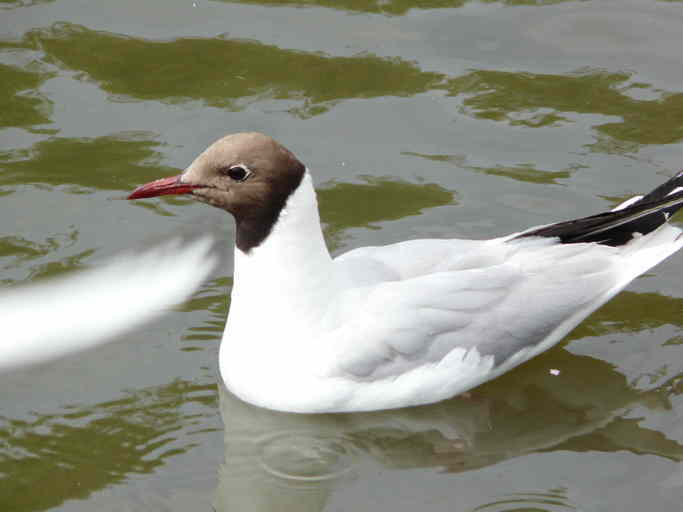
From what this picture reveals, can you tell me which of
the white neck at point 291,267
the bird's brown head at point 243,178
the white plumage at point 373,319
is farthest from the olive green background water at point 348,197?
the bird's brown head at point 243,178

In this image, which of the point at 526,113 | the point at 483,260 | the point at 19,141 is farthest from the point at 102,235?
the point at 526,113

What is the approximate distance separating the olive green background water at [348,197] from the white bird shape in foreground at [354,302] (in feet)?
0.74

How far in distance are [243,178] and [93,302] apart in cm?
178

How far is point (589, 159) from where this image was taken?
8.62 metres

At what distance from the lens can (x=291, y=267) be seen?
20.5ft

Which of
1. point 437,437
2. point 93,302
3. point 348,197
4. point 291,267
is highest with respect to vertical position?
point 291,267

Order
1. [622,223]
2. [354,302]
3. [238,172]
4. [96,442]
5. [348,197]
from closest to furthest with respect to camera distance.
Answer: [238,172] → [96,442] → [354,302] → [622,223] → [348,197]

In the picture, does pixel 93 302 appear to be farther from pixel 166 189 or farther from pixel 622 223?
pixel 622 223

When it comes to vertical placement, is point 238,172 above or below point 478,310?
above

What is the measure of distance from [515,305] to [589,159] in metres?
2.36

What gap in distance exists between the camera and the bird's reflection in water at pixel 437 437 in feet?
19.6

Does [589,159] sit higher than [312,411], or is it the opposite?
[589,159]

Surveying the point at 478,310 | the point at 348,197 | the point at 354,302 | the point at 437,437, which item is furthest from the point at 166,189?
the point at 348,197

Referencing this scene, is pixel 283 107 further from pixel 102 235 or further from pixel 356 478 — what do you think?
pixel 356 478
